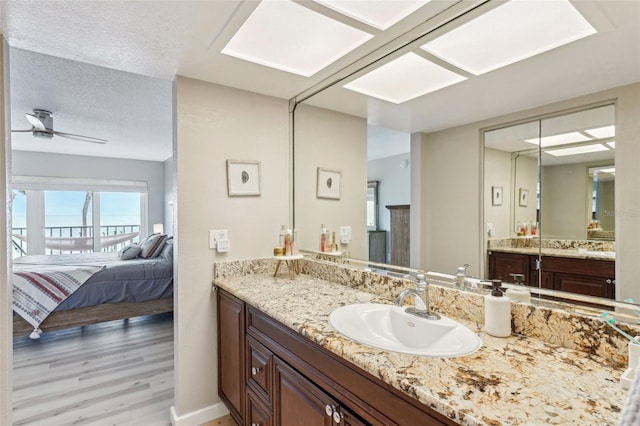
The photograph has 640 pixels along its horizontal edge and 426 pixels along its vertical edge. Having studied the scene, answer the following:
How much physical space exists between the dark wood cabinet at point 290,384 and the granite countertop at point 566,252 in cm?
72

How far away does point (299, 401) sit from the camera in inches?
47.5

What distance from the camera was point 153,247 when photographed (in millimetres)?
4102

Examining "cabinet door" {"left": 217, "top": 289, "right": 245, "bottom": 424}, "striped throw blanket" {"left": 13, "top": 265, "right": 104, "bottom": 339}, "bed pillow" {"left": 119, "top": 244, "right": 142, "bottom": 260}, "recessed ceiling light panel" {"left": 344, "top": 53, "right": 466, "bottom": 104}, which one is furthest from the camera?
"bed pillow" {"left": 119, "top": 244, "right": 142, "bottom": 260}

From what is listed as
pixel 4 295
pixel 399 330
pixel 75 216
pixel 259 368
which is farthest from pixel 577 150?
pixel 75 216

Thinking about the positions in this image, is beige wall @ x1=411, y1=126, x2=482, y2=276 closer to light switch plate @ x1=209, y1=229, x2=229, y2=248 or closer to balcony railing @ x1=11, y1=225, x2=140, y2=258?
light switch plate @ x1=209, y1=229, x2=229, y2=248

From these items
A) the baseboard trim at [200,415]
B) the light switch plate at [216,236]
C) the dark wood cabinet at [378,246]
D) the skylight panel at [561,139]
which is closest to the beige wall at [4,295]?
the baseboard trim at [200,415]

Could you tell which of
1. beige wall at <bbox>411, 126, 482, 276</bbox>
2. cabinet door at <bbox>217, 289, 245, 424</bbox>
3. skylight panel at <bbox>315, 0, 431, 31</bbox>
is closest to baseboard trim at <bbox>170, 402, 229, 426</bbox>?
cabinet door at <bbox>217, 289, 245, 424</bbox>

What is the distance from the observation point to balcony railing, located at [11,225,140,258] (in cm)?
537

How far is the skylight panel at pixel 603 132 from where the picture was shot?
0.97 m

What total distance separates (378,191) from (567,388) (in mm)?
1222

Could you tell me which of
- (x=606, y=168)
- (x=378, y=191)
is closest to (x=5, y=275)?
(x=378, y=191)

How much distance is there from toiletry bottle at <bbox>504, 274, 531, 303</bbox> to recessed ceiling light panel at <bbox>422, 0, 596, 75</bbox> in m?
0.87

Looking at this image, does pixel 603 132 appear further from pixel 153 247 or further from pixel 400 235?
pixel 153 247

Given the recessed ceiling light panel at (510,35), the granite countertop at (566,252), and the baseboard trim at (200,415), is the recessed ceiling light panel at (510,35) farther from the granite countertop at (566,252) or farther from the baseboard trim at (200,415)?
the baseboard trim at (200,415)
